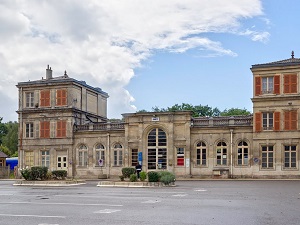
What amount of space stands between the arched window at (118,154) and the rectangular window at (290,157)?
646 inches

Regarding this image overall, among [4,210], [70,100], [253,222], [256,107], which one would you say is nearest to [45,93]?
[70,100]

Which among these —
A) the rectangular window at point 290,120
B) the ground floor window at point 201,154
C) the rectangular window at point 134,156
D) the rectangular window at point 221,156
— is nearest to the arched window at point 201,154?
the ground floor window at point 201,154

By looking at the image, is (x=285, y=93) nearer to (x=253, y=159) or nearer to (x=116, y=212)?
(x=253, y=159)

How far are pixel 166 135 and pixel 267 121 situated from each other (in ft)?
32.1

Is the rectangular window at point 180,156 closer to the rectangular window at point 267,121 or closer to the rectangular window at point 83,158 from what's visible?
the rectangular window at point 267,121

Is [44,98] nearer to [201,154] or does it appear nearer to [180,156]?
[180,156]

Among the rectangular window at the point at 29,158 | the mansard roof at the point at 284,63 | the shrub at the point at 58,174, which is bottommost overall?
the shrub at the point at 58,174

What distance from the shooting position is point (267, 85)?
156 feet

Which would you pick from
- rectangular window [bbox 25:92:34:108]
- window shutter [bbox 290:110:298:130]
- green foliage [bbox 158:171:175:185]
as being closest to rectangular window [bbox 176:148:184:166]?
window shutter [bbox 290:110:298:130]

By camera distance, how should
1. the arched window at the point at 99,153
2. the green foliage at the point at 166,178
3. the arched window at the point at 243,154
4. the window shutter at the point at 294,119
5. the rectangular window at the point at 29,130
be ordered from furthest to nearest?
the rectangular window at the point at 29,130, the arched window at the point at 99,153, the arched window at the point at 243,154, the window shutter at the point at 294,119, the green foliage at the point at 166,178

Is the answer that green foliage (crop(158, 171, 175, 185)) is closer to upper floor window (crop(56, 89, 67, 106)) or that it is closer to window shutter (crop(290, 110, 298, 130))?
window shutter (crop(290, 110, 298, 130))

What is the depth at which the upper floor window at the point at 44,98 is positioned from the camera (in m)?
56.0

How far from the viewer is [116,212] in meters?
15.2

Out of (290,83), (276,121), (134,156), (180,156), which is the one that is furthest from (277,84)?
(134,156)
